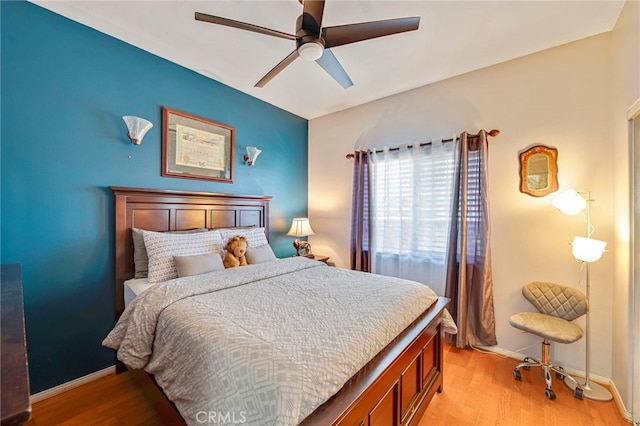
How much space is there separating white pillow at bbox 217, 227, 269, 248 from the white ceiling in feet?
5.53

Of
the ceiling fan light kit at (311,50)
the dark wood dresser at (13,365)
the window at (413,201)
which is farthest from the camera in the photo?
the window at (413,201)

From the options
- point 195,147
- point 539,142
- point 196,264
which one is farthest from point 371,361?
point 195,147

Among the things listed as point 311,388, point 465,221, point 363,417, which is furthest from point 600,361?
point 311,388

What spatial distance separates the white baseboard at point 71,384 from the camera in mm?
1903

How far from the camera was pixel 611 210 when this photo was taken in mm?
2094

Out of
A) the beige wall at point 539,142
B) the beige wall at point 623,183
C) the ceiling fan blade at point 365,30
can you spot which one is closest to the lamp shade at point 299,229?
the beige wall at point 539,142

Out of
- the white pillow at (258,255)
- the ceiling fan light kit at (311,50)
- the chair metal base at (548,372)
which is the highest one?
the ceiling fan light kit at (311,50)

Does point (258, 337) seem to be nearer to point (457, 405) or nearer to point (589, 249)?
point (457, 405)

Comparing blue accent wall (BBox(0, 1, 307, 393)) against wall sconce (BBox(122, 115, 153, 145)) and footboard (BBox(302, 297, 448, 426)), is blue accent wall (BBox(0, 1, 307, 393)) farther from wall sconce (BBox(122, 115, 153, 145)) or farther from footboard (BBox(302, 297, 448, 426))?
footboard (BBox(302, 297, 448, 426))

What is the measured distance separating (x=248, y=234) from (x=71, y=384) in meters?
1.80

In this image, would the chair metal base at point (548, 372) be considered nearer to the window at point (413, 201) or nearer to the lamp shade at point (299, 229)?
the window at point (413, 201)

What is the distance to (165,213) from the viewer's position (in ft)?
8.23

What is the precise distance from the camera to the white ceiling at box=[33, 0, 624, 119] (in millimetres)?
1912

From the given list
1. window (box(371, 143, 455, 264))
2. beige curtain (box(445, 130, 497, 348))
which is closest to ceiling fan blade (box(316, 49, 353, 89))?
window (box(371, 143, 455, 264))
